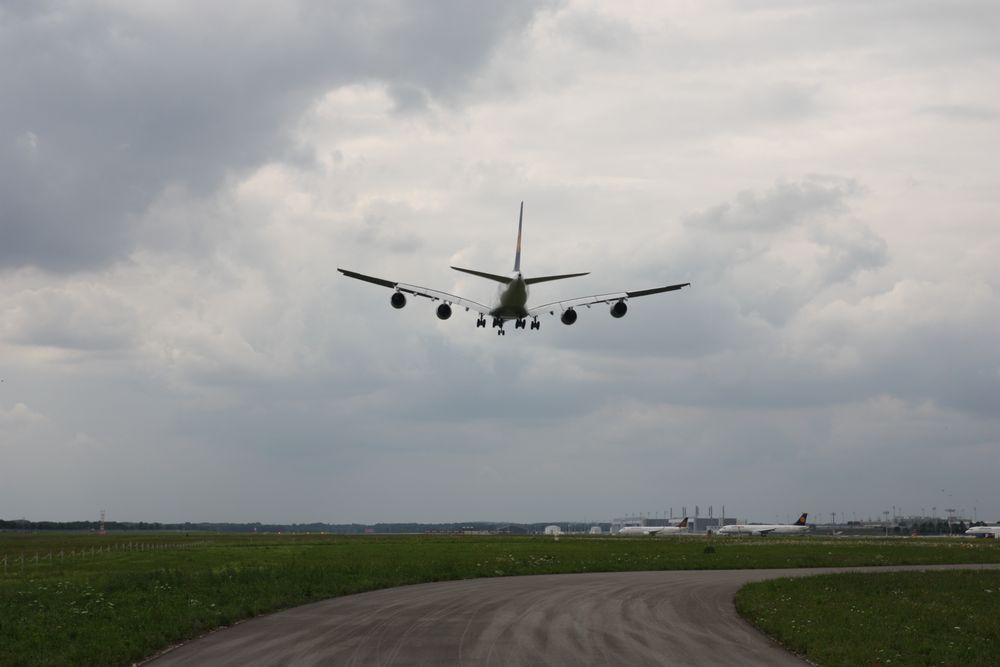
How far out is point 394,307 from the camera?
46.3 m

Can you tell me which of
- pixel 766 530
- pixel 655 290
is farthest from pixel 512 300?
pixel 766 530

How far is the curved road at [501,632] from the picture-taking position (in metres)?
26.7

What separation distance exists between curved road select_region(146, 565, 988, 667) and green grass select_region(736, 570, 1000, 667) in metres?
1.15

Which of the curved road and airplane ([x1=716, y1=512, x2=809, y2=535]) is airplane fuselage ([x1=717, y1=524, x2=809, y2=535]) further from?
the curved road

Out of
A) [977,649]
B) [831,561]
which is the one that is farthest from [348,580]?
[831,561]

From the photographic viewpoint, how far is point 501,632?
31.3 m

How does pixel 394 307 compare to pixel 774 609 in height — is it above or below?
above

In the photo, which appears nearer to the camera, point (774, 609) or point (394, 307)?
point (774, 609)

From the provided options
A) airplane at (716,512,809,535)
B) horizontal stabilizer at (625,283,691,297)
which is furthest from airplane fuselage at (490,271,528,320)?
airplane at (716,512,809,535)

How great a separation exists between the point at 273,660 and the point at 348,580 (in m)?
24.8

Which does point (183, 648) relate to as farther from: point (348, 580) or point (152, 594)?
point (348, 580)

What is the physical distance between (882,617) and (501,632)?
1409 cm

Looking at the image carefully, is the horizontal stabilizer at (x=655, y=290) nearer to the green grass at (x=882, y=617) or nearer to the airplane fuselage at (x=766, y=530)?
the green grass at (x=882, y=617)

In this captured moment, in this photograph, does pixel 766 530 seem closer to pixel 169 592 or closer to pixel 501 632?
pixel 169 592
